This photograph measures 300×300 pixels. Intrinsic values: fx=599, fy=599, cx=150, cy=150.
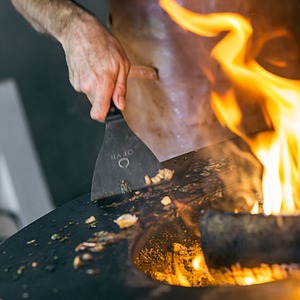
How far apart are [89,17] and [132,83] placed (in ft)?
1.50

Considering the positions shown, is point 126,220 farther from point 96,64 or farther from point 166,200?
point 96,64

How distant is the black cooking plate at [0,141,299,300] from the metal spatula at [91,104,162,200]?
3 centimetres

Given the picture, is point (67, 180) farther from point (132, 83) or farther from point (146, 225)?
point (146, 225)

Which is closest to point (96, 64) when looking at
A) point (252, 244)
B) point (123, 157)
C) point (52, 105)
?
point (123, 157)

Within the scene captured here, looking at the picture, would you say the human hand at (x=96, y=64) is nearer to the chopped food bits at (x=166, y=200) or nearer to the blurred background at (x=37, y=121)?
the chopped food bits at (x=166, y=200)

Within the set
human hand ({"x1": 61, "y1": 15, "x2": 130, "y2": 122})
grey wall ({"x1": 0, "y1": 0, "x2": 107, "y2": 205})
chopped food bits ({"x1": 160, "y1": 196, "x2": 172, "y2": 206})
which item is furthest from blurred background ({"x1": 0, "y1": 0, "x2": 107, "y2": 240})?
chopped food bits ({"x1": 160, "y1": 196, "x2": 172, "y2": 206})

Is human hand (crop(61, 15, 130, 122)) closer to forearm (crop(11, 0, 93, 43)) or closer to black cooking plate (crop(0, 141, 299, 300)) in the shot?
forearm (crop(11, 0, 93, 43))

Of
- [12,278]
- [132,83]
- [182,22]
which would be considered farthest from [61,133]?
[12,278]

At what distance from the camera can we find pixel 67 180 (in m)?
3.66

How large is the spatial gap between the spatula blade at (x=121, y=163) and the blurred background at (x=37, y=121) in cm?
194

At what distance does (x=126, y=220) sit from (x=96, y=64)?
0.49m

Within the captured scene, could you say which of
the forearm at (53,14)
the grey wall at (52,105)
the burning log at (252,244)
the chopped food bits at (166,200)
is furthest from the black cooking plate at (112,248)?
the grey wall at (52,105)

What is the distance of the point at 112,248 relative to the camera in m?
1.34

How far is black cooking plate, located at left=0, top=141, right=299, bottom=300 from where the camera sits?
1.12 meters
